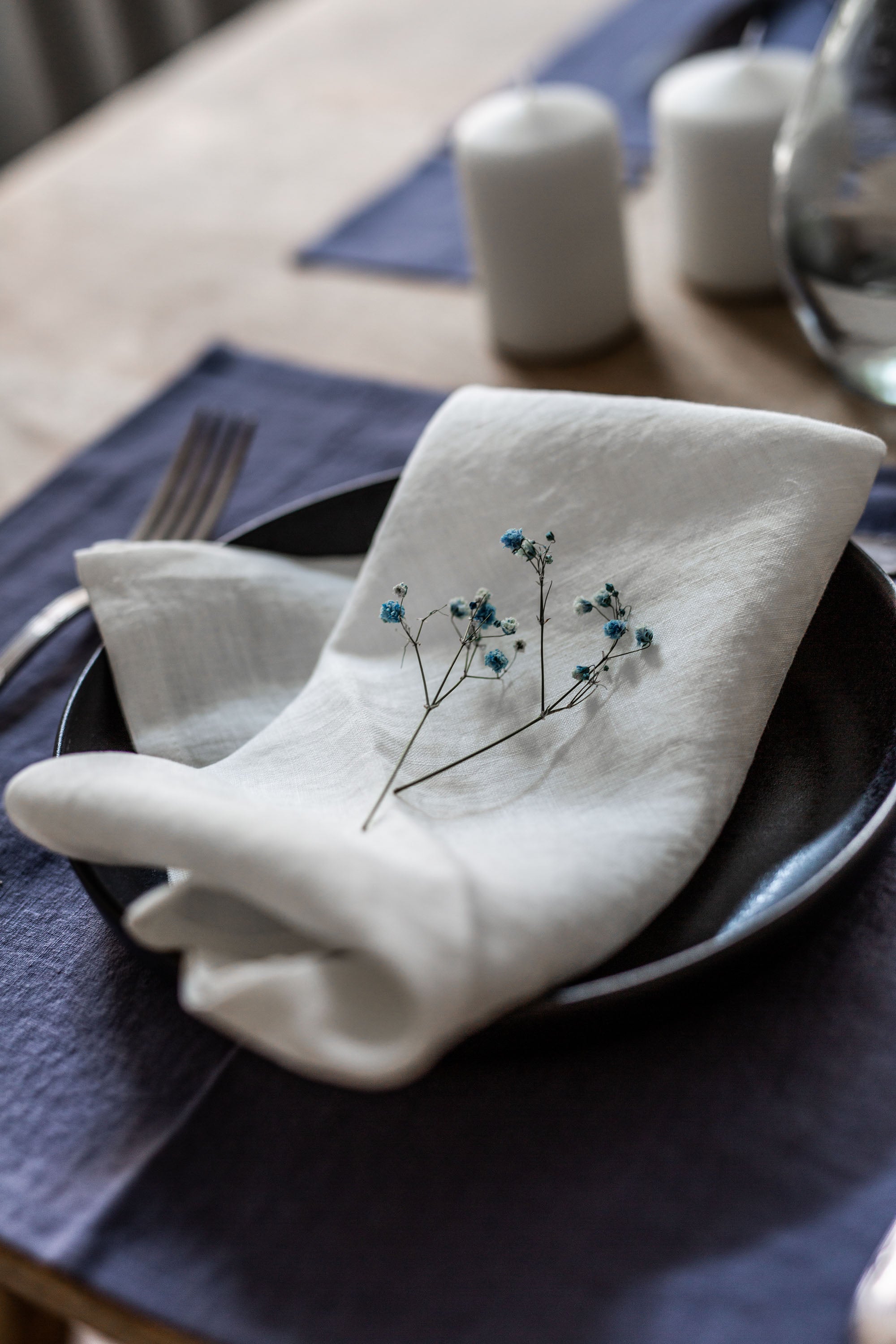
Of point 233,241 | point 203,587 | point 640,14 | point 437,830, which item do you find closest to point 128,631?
point 203,587

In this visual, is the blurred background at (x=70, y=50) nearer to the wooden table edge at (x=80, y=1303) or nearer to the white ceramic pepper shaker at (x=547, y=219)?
the white ceramic pepper shaker at (x=547, y=219)

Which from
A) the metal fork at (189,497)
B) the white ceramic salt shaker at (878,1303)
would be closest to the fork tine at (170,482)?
the metal fork at (189,497)

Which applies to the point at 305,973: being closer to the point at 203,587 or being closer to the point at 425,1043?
the point at 425,1043

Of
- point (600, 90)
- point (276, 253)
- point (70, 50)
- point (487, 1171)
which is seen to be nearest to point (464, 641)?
point (487, 1171)

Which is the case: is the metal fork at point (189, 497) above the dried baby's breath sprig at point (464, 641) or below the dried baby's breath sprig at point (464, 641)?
below

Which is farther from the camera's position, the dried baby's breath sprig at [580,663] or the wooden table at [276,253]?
the wooden table at [276,253]

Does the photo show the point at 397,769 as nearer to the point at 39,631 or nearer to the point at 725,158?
the point at 39,631

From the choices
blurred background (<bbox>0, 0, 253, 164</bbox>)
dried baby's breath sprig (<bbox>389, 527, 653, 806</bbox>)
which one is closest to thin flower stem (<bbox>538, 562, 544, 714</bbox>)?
dried baby's breath sprig (<bbox>389, 527, 653, 806</bbox>)

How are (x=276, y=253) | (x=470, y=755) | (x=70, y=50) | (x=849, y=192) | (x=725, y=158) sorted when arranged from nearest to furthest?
(x=470, y=755)
(x=849, y=192)
(x=725, y=158)
(x=276, y=253)
(x=70, y=50)
